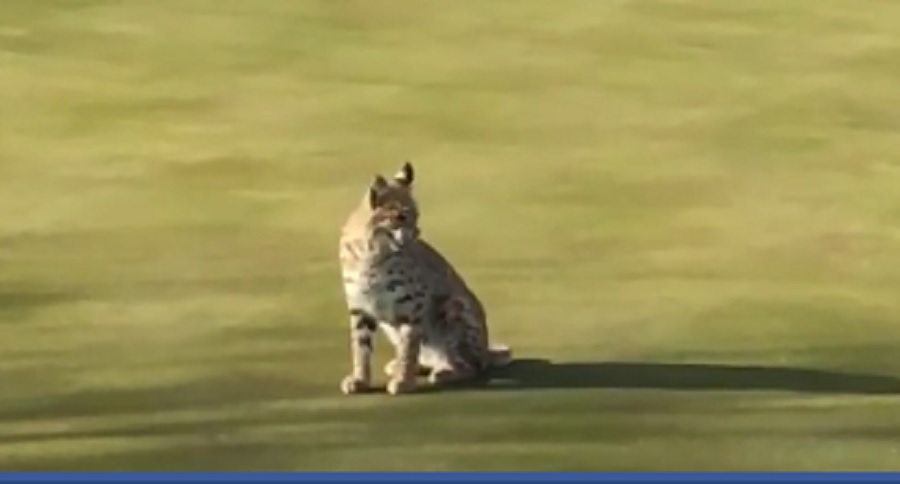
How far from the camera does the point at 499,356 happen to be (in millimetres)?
5766

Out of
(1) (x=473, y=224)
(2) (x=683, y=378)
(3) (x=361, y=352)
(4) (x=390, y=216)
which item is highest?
(1) (x=473, y=224)

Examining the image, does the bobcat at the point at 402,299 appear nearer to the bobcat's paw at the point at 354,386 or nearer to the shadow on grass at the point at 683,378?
the bobcat's paw at the point at 354,386

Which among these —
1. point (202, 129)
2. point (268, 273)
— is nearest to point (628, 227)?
point (268, 273)

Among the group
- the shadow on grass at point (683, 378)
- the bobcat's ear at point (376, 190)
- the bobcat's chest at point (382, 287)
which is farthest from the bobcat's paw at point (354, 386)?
the bobcat's ear at point (376, 190)

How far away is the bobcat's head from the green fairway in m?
0.40

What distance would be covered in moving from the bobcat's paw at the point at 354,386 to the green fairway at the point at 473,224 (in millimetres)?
71

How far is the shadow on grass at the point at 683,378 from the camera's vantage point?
18.4 ft

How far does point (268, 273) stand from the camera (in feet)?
22.4

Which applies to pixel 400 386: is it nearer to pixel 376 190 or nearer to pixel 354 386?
pixel 354 386

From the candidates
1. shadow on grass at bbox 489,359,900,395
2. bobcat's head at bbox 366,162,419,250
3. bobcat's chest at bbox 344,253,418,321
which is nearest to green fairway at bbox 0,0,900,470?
shadow on grass at bbox 489,359,900,395

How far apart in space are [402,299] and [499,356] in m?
0.49

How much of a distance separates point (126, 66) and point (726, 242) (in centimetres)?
335

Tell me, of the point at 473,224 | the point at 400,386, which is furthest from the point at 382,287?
the point at 473,224

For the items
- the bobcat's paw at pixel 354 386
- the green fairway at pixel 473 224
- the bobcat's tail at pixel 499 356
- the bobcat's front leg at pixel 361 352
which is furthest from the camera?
the bobcat's tail at pixel 499 356
